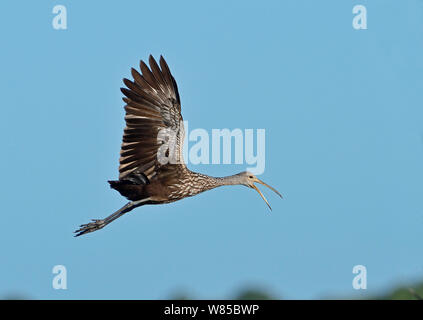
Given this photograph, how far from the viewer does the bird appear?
12.6m

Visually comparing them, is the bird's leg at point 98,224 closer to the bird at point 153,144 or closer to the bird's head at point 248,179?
the bird at point 153,144

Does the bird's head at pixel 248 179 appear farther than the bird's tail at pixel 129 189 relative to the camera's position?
Yes

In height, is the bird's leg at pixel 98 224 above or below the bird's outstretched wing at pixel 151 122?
below

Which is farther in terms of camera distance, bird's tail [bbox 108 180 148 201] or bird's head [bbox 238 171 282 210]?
bird's head [bbox 238 171 282 210]

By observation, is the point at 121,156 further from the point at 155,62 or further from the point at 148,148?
the point at 155,62

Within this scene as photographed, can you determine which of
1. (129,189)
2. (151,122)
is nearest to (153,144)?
(151,122)

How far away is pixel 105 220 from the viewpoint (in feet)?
43.8

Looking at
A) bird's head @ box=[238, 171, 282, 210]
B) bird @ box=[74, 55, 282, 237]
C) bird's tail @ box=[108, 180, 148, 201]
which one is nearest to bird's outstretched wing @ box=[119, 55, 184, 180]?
bird @ box=[74, 55, 282, 237]

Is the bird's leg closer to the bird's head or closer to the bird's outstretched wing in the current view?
the bird's outstretched wing

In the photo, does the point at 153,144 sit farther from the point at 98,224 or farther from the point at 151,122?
the point at 98,224

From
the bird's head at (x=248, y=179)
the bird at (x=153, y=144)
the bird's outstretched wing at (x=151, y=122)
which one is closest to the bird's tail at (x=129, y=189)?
the bird at (x=153, y=144)

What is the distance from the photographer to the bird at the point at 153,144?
12.6 m
